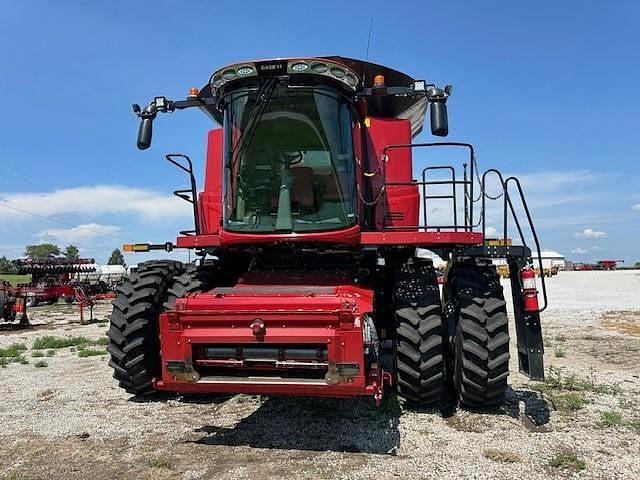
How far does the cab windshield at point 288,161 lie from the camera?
6.02m

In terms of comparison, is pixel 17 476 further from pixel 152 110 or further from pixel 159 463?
pixel 152 110

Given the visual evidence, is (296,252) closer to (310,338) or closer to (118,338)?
(310,338)

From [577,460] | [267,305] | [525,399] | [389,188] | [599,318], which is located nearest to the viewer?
[577,460]

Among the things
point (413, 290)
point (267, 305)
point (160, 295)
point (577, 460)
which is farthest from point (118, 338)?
point (577, 460)

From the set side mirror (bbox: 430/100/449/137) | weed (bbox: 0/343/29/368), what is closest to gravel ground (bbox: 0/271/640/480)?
weed (bbox: 0/343/29/368)

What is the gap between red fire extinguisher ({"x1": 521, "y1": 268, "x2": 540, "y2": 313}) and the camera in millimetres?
6051

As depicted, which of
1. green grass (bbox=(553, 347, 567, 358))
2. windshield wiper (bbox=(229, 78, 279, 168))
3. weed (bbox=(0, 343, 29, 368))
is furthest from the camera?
weed (bbox=(0, 343, 29, 368))

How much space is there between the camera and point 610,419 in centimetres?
577

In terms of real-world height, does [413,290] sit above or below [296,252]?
below

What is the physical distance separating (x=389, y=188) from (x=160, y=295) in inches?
125

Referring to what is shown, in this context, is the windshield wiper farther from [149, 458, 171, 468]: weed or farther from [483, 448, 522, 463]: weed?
[483, 448, 522, 463]: weed

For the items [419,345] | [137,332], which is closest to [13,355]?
[137,332]

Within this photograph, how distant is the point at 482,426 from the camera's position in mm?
5758

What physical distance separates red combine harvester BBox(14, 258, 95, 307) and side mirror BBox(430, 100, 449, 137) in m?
24.0
